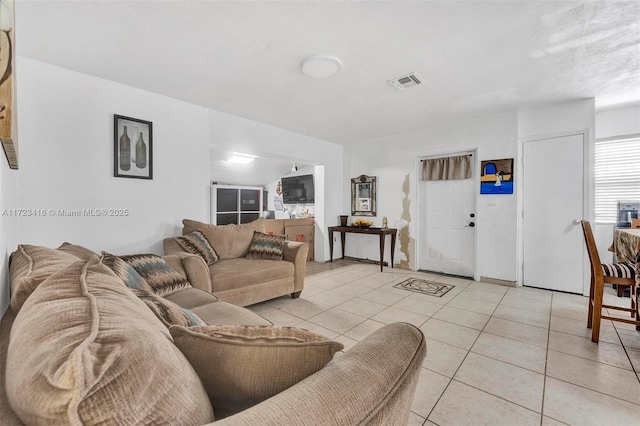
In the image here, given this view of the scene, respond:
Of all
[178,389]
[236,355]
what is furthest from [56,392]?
[236,355]

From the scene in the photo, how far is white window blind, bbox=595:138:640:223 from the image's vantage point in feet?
11.6

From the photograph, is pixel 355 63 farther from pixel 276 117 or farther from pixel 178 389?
pixel 178 389

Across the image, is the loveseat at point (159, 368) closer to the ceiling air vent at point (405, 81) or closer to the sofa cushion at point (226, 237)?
the sofa cushion at point (226, 237)

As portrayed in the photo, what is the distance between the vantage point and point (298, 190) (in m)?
6.91

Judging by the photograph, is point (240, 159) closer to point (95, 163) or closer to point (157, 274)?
point (95, 163)

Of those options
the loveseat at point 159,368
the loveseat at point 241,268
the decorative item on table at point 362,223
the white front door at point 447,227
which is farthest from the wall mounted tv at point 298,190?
the loveseat at point 159,368

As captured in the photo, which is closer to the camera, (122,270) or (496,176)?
(122,270)

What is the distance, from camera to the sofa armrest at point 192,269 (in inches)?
91.0

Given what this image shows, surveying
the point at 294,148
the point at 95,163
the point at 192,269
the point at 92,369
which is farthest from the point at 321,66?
the point at 92,369

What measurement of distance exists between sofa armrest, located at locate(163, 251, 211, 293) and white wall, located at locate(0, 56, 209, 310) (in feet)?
2.87

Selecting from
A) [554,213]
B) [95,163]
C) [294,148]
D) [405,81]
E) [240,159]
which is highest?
[405,81]

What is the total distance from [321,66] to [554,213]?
11.2 ft

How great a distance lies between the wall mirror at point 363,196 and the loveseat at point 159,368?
433 centimetres

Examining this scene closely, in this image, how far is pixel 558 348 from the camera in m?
2.05
